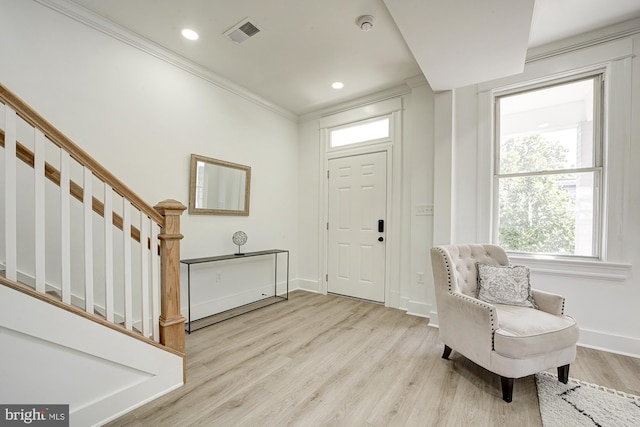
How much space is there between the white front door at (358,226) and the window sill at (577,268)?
156 centimetres

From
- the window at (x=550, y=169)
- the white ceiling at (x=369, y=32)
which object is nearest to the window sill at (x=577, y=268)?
the window at (x=550, y=169)

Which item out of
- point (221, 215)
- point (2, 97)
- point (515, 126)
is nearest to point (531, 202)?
point (515, 126)

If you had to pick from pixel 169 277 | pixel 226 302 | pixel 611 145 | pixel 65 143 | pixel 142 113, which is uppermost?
pixel 142 113

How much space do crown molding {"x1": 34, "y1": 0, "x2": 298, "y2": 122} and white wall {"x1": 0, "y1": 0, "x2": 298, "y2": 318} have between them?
4 centimetres

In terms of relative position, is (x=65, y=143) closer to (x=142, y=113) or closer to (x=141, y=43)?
(x=142, y=113)

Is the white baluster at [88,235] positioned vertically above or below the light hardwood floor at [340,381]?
above

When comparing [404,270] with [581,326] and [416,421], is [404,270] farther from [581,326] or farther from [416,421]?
[416,421]

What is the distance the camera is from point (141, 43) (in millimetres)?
2604

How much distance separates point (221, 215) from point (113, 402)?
2.08 metres

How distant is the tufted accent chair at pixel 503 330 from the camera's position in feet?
5.70

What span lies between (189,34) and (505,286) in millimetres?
3536

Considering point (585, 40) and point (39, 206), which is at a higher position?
point (585, 40)

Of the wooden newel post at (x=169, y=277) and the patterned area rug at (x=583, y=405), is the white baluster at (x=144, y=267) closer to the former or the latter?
the wooden newel post at (x=169, y=277)

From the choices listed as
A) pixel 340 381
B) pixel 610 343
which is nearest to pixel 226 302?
pixel 340 381
